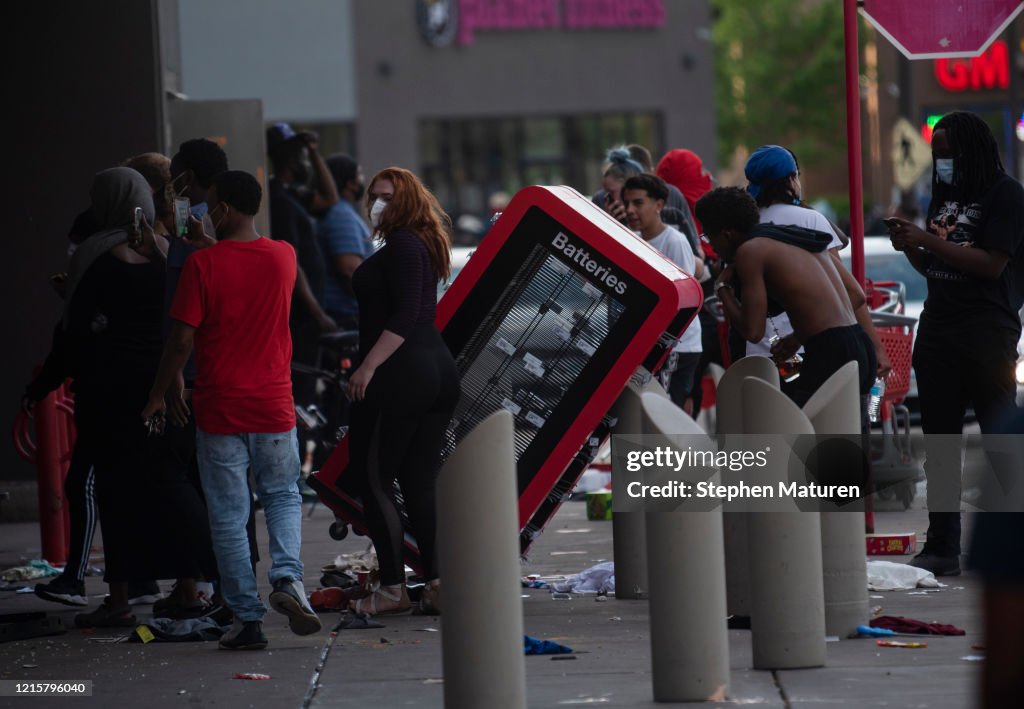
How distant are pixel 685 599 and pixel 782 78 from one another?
55.7 m

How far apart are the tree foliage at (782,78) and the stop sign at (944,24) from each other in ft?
161

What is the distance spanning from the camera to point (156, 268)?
757 centimetres

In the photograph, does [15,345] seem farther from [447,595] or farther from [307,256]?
[447,595]

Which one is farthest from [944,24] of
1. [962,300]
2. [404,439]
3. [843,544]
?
[404,439]

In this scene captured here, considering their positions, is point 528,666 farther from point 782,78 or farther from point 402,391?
point 782,78

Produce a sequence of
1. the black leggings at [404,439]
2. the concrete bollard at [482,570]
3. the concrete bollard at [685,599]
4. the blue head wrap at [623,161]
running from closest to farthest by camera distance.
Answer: the concrete bollard at [482,570] < the concrete bollard at [685,599] < the black leggings at [404,439] < the blue head wrap at [623,161]

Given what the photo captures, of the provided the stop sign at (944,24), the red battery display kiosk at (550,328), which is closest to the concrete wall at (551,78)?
the stop sign at (944,24)

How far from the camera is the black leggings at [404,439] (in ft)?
24.6

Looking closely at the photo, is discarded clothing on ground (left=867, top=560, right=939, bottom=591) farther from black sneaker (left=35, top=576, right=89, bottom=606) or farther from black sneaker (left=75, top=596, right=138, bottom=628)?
black sneaker (left=35, top=576, right=89, bottom=606)

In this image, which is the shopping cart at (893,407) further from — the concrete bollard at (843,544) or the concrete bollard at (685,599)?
the concrete bollard at (685,599)

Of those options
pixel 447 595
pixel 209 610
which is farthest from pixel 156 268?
pixel 447 595

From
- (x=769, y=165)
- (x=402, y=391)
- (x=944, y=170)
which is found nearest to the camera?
(x=402, y=391)

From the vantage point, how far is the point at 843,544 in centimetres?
670

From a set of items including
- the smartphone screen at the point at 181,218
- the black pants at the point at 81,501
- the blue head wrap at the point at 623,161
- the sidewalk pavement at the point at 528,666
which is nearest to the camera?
the sidewalk pavement at the point at 528,666
